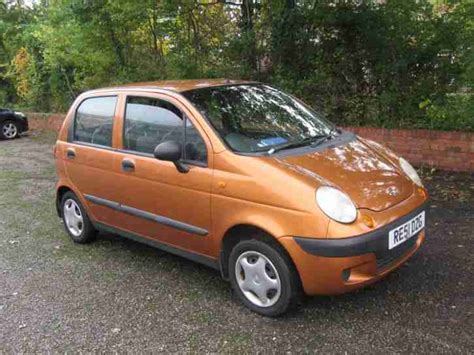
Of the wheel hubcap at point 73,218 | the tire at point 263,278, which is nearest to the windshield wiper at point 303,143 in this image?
the tire at point 263,278

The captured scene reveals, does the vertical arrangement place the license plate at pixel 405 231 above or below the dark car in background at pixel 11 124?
above

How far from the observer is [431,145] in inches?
289

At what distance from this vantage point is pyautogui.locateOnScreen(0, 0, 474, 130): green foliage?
298 inches

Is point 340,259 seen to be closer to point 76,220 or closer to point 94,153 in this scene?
point 94,153

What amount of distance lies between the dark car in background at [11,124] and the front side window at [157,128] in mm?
12017

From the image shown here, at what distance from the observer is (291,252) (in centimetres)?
340

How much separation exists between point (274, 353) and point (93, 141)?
110 inches

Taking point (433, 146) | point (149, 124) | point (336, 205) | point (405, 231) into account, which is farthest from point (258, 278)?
point (433, 146)

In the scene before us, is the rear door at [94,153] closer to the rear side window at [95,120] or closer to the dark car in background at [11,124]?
the rear side window at [95,120]

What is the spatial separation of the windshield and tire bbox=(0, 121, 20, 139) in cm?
1245

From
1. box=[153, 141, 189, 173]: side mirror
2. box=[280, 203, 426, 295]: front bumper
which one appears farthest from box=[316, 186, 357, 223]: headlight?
box=[153, 141, 189, 173]: side mirror

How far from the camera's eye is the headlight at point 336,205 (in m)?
3.30

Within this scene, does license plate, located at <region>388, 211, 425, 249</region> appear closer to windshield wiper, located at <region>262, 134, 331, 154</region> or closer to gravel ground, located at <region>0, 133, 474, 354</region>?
gravel ground, located at <region>0, 133, 474, 354</region>

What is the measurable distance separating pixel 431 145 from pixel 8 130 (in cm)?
1234
